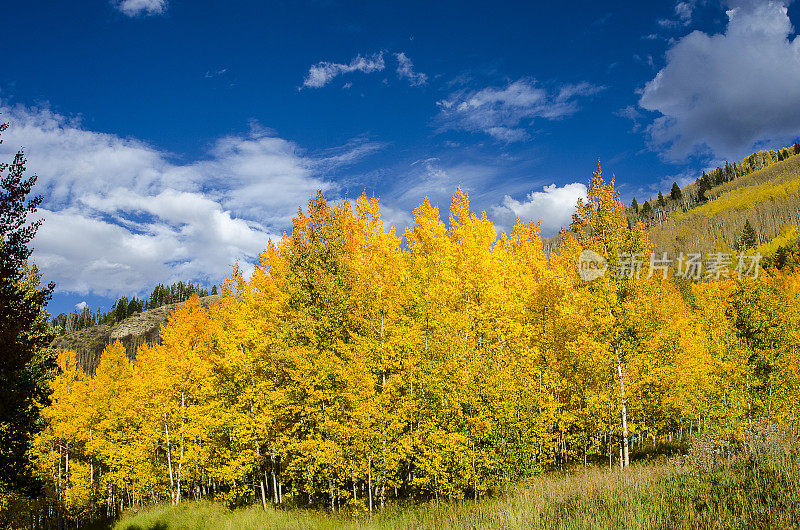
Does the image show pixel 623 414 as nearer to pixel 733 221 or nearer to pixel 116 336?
pixel 733 221

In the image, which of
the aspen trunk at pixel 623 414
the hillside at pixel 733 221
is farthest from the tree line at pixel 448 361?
the hillside at pixel 733 221

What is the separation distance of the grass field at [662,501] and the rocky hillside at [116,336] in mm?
156841

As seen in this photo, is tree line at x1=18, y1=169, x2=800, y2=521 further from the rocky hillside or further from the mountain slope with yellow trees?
the rocky hillside

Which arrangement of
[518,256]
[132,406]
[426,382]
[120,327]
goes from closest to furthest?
[426,382] → [518,256] → [132,406] → [120,327]

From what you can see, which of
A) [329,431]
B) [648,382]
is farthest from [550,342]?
[329,431]

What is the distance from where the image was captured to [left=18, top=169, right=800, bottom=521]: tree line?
51.7ft

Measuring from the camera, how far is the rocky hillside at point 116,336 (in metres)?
156

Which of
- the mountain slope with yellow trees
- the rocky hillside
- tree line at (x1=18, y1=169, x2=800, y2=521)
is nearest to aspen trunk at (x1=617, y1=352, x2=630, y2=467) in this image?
tree line at (x1=18, y1=169, x2=800, y2=521)

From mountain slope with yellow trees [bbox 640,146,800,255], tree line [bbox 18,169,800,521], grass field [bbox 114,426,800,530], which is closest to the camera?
grass field [bbox 114,426,800,530]

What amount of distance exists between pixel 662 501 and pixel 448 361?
7949 millimetres

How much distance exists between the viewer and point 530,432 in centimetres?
1744

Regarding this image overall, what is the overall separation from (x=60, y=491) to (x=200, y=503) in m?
14.7

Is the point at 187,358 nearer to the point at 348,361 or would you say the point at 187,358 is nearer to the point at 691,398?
the point at 348,361

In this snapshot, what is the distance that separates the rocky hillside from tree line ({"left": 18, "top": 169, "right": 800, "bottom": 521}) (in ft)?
486
